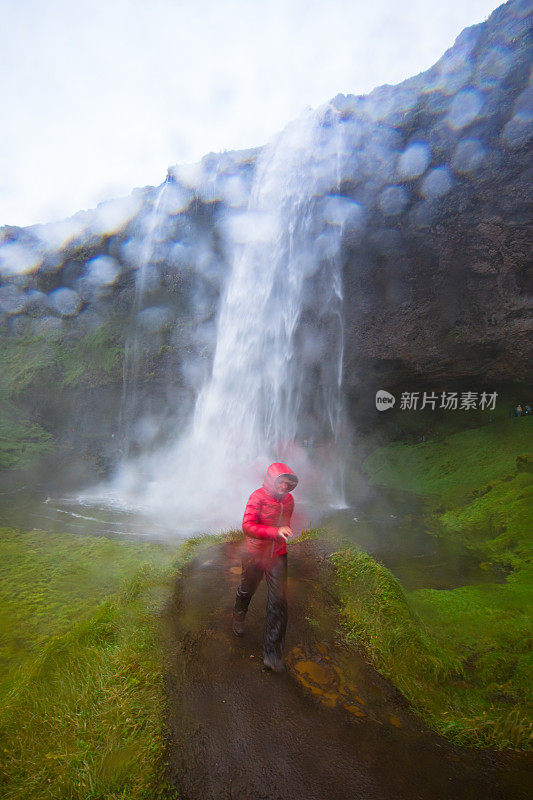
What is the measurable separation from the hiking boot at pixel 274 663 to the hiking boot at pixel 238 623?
1.78 feet

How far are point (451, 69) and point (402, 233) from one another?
6.29 metres

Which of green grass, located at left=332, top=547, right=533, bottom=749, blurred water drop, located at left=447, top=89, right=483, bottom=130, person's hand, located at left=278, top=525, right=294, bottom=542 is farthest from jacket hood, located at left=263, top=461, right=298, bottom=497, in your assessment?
blurred water drop, located at left=447, top=89, right=483, bottom=130

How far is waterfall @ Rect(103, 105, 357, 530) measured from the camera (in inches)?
714

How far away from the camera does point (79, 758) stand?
264cm

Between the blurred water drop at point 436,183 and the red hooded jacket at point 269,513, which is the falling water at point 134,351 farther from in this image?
the red hooded jacket at point 269,513

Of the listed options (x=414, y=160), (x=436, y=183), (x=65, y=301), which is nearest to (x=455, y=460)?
(x=436, y=183)

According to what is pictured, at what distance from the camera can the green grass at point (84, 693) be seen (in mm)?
2535

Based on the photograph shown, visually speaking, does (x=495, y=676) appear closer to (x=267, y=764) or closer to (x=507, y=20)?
(x=267, y=764)

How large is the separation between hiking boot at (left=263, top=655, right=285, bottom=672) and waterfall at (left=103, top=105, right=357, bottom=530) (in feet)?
42.6

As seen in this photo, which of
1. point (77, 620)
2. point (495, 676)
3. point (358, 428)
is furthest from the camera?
point (358, 428)

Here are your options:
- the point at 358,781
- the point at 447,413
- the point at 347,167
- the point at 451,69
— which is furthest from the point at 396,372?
the point at 358,781

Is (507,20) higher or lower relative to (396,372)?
higher

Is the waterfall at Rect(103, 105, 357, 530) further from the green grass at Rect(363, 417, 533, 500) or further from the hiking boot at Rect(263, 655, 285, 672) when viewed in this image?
the hiking boot at Rect(263, 655, 285, 672)

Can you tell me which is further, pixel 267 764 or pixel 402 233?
pixel 402 233
